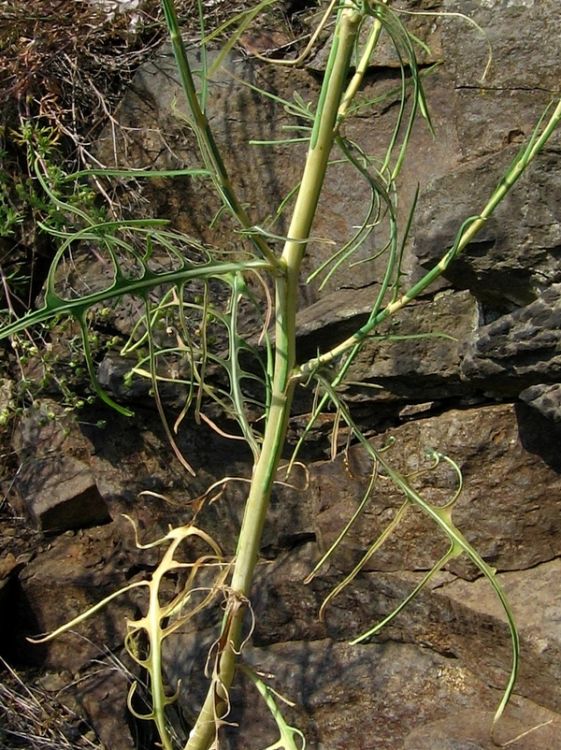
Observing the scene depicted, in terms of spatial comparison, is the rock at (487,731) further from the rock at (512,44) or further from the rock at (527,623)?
the rock at (512,44)

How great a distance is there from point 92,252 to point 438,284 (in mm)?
893

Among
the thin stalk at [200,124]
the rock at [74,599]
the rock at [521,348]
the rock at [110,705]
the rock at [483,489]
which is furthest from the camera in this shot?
the rock at [74,599]

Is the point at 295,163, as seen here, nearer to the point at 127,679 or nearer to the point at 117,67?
the point at 117,67

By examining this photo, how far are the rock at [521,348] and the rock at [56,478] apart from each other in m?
1.06

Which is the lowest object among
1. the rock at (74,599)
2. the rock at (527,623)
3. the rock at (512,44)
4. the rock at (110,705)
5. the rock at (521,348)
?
the rock at (110,705)

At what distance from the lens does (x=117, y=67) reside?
2.35 m

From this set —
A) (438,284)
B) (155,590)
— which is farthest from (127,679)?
(155,590)

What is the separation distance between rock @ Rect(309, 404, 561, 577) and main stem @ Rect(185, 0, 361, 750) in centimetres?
82

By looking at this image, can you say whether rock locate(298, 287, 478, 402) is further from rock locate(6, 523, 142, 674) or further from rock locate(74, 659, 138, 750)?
rock locate(74, 659, 138, 750)

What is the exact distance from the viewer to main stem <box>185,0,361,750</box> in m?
0.81

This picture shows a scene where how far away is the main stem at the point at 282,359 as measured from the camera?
0.81 meters

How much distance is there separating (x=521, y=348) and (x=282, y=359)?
813 millimetres

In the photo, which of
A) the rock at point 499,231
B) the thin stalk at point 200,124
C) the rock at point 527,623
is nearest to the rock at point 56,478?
the rock at point 527,623

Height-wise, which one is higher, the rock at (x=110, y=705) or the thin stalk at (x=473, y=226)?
the thin stalk at (x=473, y=226)
